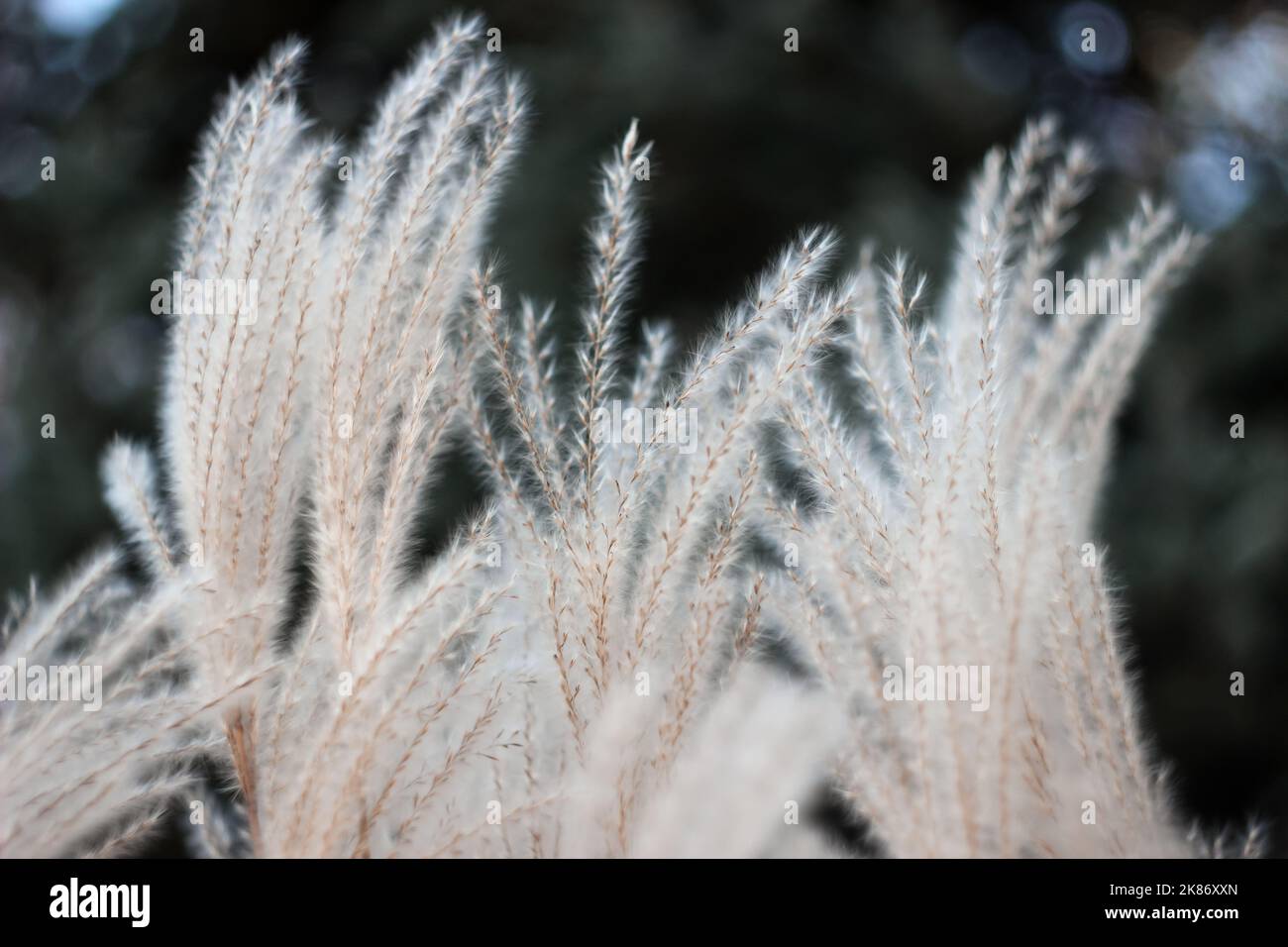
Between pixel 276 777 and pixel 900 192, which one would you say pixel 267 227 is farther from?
pixel 900 192

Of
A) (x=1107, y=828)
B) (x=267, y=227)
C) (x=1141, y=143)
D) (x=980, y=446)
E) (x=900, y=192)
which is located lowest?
(x=1107, y=828)

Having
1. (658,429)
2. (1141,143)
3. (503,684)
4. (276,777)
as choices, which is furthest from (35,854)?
(1141,143)

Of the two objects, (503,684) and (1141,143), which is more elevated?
(1141,143)

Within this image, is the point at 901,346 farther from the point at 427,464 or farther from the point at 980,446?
the point at 427,464

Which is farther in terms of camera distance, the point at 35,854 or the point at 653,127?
the point at 653,127

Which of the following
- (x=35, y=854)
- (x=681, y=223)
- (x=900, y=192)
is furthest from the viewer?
(x=681, y=223)

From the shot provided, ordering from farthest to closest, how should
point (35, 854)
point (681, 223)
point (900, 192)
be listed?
point (681, 223)
point (900, 192)
point (35, 854)

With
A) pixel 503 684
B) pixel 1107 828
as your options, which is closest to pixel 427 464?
pixel 503 684
